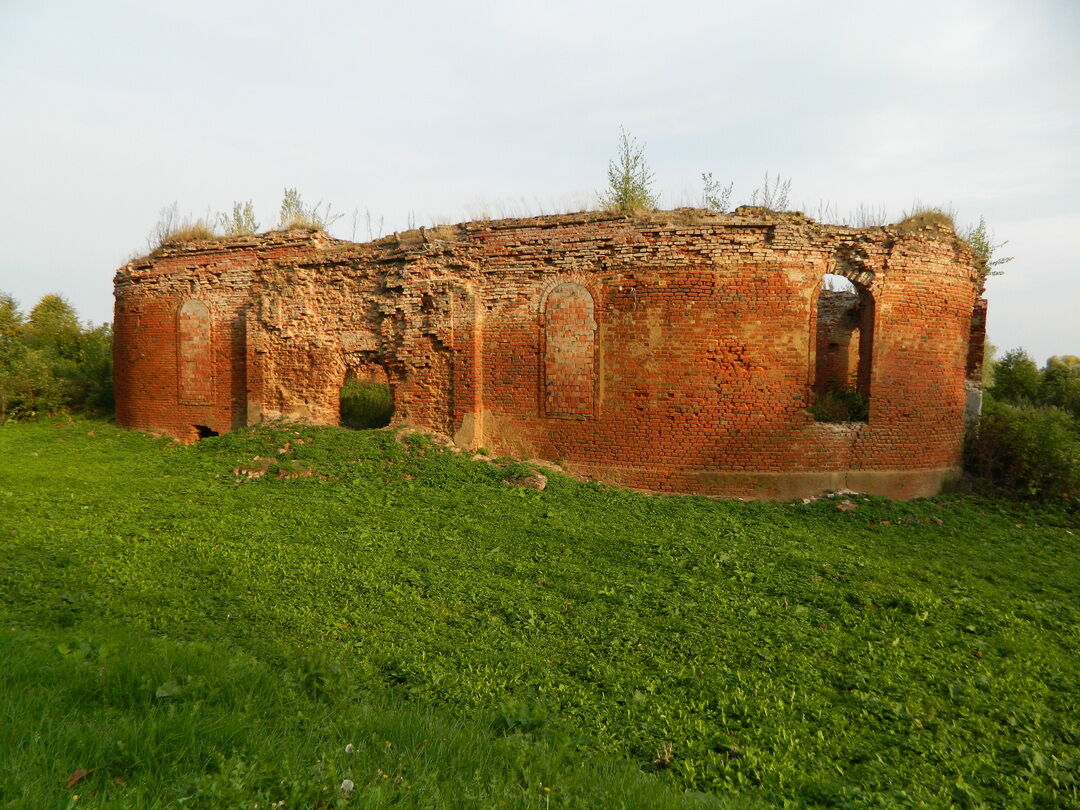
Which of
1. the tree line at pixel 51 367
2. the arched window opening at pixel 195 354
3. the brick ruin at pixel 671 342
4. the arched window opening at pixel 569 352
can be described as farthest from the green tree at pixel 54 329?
the arched window opening at pixel 569 352

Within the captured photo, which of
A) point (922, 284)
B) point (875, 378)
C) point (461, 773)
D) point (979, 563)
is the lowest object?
point (979, 563)

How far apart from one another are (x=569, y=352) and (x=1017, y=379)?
14597 millimetres

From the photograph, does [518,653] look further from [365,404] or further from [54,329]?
[54,329]

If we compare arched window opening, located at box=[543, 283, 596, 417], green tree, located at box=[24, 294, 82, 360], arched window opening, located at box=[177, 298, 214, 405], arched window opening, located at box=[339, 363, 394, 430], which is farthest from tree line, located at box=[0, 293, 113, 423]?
arched window opening, located at box=[543, 283, 596, 417]

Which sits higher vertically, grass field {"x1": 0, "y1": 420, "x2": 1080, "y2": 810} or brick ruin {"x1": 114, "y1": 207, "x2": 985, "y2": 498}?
brick ruin {"x1": 114, "y1": 207, "x2": 985, "y2": 498}

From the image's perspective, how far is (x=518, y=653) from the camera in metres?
3.67

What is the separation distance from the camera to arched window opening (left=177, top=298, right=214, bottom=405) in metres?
11.0

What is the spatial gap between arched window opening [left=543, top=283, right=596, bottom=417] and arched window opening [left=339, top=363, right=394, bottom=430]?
5977 mm

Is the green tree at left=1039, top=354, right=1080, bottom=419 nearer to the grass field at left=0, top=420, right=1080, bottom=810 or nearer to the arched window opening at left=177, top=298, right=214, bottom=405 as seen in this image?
the grass field at left=0, top=420, right=1080, bottom=810

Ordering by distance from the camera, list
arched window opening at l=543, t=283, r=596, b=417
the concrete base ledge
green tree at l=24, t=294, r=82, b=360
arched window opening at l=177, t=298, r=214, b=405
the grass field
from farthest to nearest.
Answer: green tree at l=24, t=294, r=82, b=360 < arched window opening at l=177, t=298, r=214, b=405 < arched window opening at l=543, t=283, r=596, b=417 < the concrete base ledge < the grass field

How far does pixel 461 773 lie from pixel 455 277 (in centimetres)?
780

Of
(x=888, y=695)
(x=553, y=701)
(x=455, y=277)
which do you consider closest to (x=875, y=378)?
(x=888, y=695)

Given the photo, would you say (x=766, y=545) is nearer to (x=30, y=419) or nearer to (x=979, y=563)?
(x=979, y=563)

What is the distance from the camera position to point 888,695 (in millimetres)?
3432
